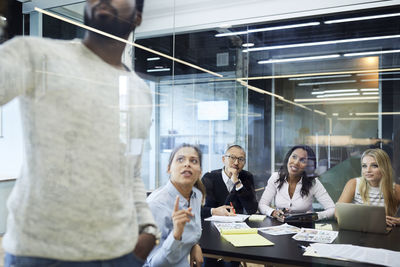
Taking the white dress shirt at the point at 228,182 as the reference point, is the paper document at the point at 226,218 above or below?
below

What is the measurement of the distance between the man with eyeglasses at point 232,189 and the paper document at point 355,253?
1.06 m

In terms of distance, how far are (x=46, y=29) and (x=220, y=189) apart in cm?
257

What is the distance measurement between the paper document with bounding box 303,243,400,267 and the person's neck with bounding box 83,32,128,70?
1.54 m

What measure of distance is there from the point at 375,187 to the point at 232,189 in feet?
4.27

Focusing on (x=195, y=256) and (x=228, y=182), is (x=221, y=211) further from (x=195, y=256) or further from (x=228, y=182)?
(x=195, y=256)

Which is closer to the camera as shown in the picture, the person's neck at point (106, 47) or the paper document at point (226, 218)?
the person's neck at point (106, 47)

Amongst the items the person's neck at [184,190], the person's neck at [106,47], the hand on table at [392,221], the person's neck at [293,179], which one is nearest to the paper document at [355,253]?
the hand on table at [392,221]

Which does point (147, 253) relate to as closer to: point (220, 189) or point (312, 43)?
point (220, 189)

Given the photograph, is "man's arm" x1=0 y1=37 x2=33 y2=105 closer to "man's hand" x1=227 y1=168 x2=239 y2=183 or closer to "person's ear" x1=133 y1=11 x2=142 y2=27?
"person's ear" x1=133 y1=11 x2=142 y2=27

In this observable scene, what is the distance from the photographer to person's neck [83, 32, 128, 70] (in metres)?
1.07

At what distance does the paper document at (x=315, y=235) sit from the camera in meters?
2.35

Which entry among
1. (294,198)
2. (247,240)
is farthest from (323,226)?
(247,240)

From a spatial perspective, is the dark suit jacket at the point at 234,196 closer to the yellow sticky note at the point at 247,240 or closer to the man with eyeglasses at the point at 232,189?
the man with eyeglasses at the point at 232,189

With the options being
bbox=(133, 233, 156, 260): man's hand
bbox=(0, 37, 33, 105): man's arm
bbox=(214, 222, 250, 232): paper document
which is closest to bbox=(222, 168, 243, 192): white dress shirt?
bbox=(214, 222, 250, 232): paper document
